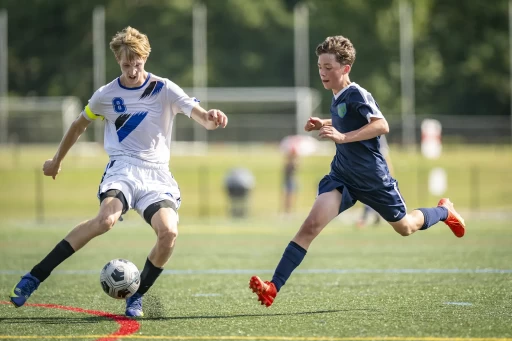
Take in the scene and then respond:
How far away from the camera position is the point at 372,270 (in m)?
9.05

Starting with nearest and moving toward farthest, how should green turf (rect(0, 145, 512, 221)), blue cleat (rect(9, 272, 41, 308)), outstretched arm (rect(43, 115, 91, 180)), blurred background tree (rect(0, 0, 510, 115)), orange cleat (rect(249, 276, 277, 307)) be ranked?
orange cleat (rect(249, 276, 277, 307)) → blue cleat (rect(9, 272, 41, 308)) → outstretched arm (rect(43, 115, 91, 180)) → green turf (rect(0, 145, 512, 221)) → blurred background tree (rect(0, 0, 510, 115))

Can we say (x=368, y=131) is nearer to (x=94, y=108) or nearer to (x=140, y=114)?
(x=140, y=114)

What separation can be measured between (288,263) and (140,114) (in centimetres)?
156

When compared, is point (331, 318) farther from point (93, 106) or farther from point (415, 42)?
point (415, 42)

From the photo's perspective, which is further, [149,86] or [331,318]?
[149,86]

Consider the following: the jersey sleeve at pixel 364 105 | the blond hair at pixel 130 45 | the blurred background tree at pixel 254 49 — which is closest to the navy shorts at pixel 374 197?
the jersey sleeve at pixel 364 105

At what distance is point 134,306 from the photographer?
6.19 m

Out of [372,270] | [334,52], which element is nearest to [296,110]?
[372,270]

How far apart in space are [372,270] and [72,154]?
25195 millimetres

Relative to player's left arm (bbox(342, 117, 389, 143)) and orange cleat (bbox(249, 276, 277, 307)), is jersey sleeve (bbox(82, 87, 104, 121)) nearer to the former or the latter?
orange cleat (bbox(249, 276, 277, 307))

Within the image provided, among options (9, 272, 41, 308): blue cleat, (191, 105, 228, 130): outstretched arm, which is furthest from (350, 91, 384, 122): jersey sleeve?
(9, 272, 41, 308): blue cleat

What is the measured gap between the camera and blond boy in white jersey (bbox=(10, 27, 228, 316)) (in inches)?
237

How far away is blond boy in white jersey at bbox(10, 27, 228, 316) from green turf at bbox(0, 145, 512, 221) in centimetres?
1832

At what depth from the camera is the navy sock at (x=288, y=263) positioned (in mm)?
6082
